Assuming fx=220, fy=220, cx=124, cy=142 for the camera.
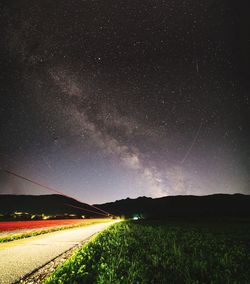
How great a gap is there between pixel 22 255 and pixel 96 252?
2314mm

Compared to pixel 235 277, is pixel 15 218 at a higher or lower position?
higher

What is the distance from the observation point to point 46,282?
409 cm

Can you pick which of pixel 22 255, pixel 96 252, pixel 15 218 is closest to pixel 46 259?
pixel 22 255

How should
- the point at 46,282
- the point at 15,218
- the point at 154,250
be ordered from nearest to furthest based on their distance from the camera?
the point at 46,282 → the point at 154,250 → the point at 15,218

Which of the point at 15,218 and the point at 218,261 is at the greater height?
the point at 15,218

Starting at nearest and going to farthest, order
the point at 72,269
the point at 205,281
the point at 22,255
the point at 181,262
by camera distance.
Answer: the point at 205,281 → the point at 72,269 → the point at 181,262 → the point at 22,255

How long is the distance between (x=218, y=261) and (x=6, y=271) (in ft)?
18.0

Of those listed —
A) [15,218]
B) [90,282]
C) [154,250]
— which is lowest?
[90,282]

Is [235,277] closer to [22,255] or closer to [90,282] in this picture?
[90,282]

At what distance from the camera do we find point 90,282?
4.32m

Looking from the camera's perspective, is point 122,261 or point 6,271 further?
point 122,261

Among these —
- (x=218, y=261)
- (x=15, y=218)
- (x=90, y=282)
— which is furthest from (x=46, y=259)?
(x=15, y=218)

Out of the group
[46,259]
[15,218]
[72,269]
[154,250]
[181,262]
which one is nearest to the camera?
[72,269]

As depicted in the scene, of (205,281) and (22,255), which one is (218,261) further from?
(22,255)
